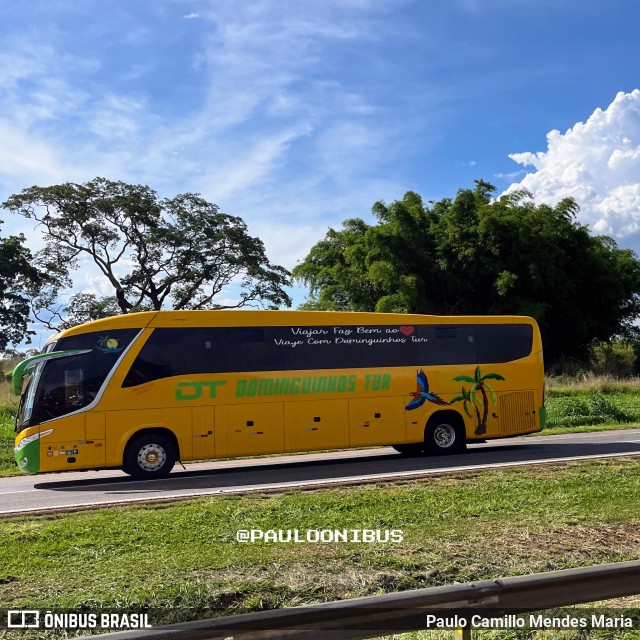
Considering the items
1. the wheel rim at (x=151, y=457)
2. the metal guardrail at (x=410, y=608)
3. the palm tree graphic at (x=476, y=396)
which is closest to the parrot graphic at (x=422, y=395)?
the palm tree graphic at (x=476, y=396)

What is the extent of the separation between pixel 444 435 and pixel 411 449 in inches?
45.3

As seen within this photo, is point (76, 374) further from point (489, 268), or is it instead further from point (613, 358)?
point (613, 358)

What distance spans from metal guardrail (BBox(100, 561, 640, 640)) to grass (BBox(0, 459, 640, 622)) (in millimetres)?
2172

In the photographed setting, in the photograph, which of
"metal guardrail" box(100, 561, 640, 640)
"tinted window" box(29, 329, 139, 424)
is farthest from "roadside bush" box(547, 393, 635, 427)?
"metal guardrail" box(100, 561, 640, 640)

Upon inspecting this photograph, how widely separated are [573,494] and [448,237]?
32092mm

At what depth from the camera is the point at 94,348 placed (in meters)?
14.3

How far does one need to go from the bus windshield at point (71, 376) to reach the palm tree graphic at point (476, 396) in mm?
7810

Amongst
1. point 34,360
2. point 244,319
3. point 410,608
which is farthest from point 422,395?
point 410,608

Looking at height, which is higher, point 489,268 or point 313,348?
point 489,268

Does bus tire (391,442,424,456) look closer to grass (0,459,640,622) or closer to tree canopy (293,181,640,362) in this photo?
grass (0,459,640,622)

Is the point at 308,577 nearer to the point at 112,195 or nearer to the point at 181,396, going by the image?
the point at 181,396

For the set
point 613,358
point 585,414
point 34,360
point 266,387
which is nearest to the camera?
point 34,360

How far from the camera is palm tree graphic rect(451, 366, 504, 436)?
1719cm

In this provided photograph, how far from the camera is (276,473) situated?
1472 centimetres
